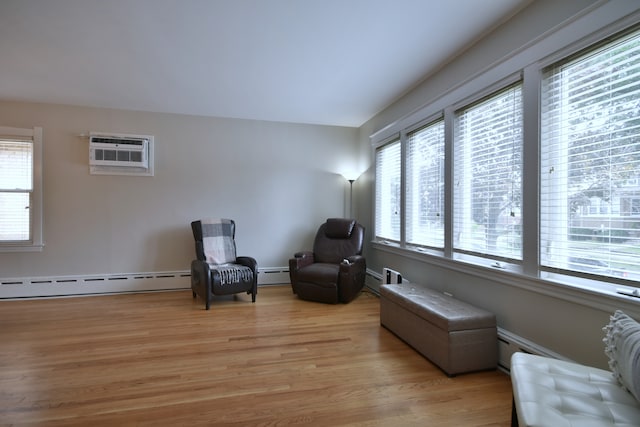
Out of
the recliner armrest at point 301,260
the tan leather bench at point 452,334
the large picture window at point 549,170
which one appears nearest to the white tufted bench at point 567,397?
the large picture window at point 549,170

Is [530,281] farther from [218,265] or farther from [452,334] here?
[218,265]

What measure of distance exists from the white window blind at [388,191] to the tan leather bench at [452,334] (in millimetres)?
1565

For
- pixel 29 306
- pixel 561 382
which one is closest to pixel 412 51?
pixel 561 382

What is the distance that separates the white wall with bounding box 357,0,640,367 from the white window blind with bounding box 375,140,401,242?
0.80 m

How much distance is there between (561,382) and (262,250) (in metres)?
4.04

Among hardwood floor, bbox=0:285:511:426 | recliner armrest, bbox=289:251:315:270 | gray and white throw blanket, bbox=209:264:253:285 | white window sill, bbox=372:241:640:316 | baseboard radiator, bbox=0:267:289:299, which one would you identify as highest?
white window sill, bbox=372:241:640:316

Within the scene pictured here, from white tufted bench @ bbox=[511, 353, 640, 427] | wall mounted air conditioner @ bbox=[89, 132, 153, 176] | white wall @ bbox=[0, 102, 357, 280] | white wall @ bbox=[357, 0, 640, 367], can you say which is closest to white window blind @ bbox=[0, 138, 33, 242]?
white wall @ bbox=[0, 102, 357, 280]

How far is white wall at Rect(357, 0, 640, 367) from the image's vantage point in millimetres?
1728

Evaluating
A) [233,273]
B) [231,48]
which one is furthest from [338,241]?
[231,48]

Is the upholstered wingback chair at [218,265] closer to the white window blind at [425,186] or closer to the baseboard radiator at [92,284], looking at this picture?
the baseboard radiator at [92,284]

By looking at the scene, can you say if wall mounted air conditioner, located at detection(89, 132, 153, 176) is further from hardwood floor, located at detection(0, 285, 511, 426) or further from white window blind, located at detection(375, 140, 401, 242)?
white window blind, located at detection(375, 140, 401, 242)

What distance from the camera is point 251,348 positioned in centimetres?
262

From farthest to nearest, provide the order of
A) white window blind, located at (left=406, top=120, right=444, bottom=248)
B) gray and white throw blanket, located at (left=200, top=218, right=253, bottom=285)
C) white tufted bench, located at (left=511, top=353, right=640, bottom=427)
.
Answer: gray and white throw blanket, located at (left=200, top=218, right=253, bottom=285)
white window blind, located at (left=406, top=120, right=444, bottom=248)
white tufted bench, located at (left=511, top=353, right=640, bottom=427)

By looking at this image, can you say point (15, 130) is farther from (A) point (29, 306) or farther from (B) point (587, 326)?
(B) point (587, 326)
